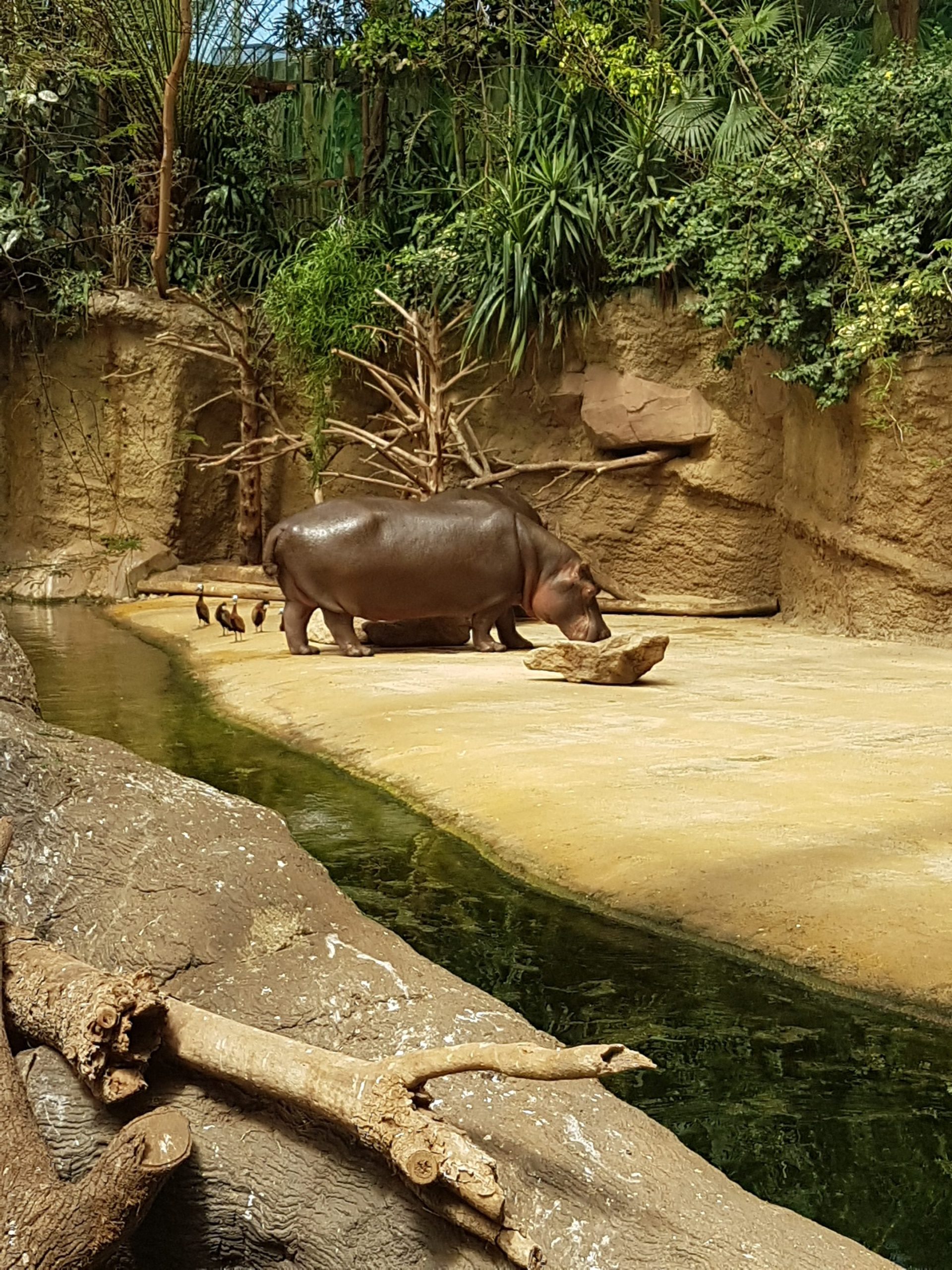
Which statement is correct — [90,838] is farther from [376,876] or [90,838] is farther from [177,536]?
[177,536]

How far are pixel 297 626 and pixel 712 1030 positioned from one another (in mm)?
6604

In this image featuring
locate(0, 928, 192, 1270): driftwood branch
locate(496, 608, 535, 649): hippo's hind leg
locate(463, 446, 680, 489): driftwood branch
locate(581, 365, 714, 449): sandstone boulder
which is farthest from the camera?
locate(463, 446, 680, 489): driftwood branch

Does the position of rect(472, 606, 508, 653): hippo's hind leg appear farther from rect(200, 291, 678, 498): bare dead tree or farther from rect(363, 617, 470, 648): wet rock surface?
rect(200, 291, 678, 498): bare dead tree

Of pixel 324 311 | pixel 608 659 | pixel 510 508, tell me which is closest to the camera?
pixel 608 659

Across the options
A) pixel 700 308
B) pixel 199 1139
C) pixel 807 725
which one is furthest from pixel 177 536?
pixel 199 1139

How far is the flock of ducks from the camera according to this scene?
1071 centimetres

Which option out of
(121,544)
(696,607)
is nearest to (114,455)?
(121,544)

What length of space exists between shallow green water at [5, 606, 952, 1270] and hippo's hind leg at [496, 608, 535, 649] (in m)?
4.36

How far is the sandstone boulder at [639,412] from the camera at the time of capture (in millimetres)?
12812

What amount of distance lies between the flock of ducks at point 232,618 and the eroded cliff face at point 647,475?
1338 mm

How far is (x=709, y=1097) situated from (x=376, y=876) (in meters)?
1.87

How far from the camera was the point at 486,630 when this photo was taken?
33.2 feet

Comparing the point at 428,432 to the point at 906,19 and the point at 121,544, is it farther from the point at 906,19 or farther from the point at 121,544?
the point at 906,19

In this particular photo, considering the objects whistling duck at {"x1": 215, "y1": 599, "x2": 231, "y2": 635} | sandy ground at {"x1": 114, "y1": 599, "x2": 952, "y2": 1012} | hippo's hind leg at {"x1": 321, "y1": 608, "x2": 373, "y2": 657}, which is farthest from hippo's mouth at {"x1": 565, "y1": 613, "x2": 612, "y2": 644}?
whistling duck at {"x1": 215, "y1": 599, "x2": 231, "y2": 635}
